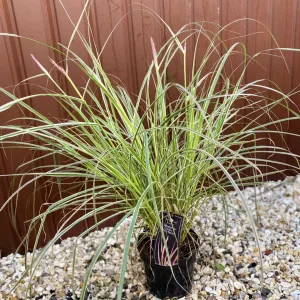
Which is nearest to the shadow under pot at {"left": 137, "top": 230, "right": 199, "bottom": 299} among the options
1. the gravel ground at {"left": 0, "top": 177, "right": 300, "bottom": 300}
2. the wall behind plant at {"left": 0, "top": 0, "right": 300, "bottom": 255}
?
the gravel ground at {"left": 0, "top": 177, "right": 300, "bottom": 300}

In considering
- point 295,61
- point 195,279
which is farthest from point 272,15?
point 195,279

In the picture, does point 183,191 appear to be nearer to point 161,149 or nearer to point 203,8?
point 161,149

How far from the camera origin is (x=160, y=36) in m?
1.32

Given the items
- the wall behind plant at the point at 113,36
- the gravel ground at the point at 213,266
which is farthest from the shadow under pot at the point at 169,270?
the wall behind plant at the point at 113,36

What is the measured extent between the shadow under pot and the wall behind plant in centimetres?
38

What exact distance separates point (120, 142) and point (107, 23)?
53 cm

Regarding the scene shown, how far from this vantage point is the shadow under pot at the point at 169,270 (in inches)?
38.5

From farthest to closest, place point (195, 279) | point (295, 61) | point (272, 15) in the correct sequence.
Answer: point (295, 61), point (272, 15), point (195, 279)

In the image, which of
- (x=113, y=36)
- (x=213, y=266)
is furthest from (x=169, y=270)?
Answer: (x=113, y=36)

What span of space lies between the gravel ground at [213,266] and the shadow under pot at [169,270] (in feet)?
0.16

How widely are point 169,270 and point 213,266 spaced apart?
0.87 ft

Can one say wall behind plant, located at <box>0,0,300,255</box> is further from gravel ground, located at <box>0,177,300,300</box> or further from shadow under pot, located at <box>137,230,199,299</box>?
shadow under pot, located at <box>137,230,199,299</box>

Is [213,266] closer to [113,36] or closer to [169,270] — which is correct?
[169,270]

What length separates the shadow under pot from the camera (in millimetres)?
977
